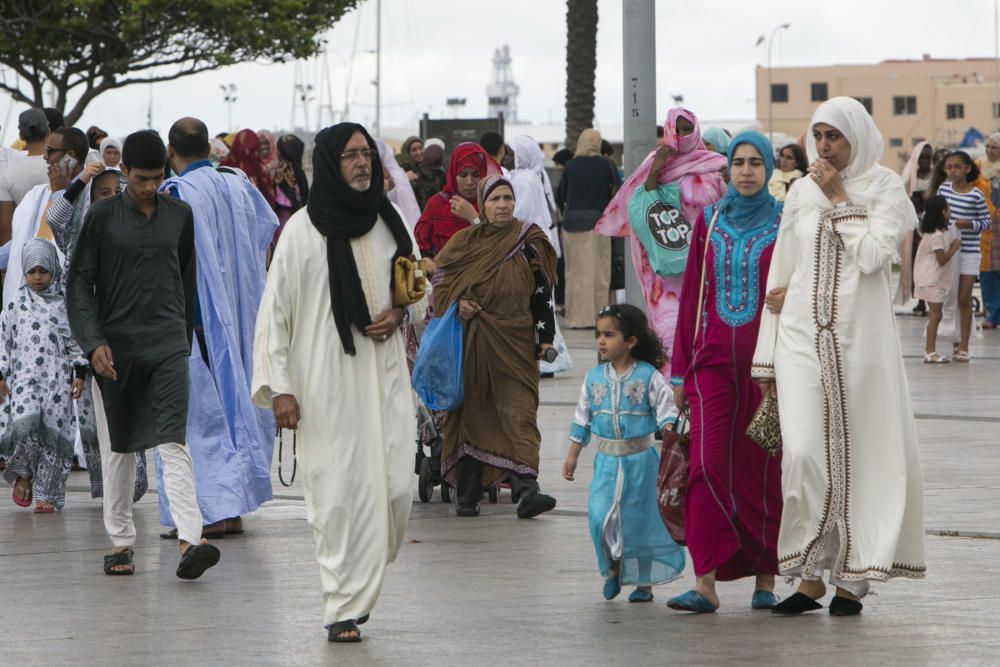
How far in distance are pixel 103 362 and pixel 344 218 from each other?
1594mm

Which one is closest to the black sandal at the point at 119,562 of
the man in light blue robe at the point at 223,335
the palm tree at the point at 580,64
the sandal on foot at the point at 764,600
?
the man in light blue robe at the point at 223,335

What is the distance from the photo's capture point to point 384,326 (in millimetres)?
6824

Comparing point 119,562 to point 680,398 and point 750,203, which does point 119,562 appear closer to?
point 680,398

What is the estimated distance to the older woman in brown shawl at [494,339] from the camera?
9875mm

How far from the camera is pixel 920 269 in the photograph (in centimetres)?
1783

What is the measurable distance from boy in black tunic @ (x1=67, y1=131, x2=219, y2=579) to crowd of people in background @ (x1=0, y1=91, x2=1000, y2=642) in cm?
1

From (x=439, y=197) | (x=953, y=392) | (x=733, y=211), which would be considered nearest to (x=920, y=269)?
(x=953, y=392)

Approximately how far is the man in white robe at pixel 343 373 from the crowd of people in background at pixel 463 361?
10 millimetres

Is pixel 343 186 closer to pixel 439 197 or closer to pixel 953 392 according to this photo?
pixel 439 197

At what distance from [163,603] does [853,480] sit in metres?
2.66

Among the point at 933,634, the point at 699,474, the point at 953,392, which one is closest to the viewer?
the point at 933,634

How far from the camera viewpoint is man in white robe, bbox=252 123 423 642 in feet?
21.9

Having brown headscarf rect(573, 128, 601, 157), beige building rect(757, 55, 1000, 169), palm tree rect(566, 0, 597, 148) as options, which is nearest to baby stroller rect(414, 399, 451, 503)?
brown headscarf rect(573, 128, 601, 157)

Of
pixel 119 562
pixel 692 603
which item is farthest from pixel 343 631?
pixel 119 562
